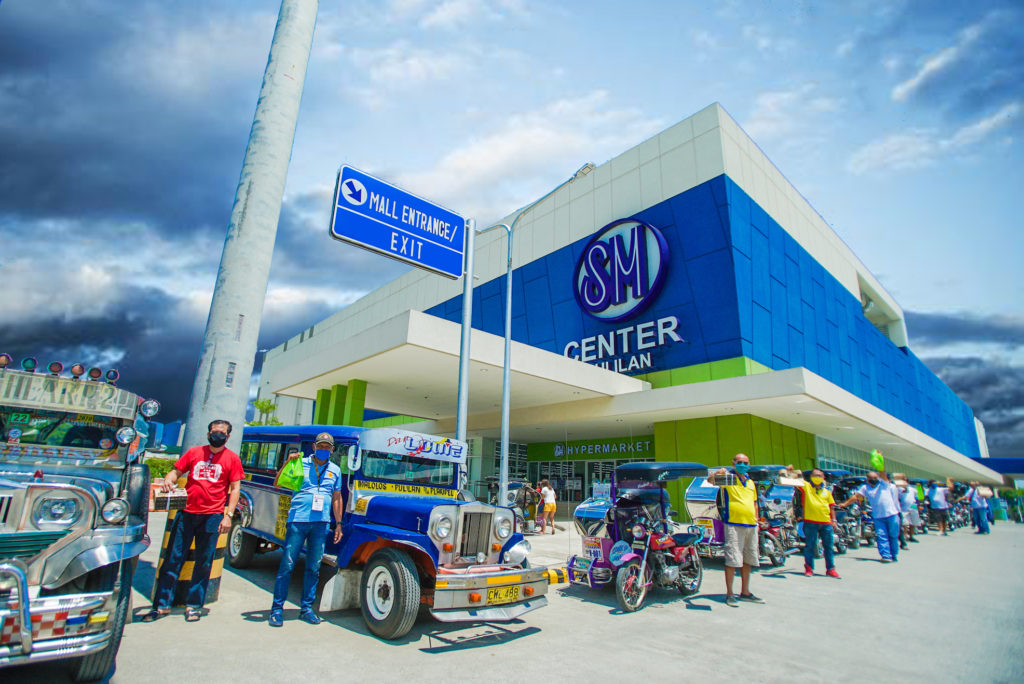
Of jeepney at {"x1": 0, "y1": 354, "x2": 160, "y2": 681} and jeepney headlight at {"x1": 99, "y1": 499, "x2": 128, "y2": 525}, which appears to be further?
jeepney headlight at {"x1": 99, "y1": 499, "x2": 128, "y2": 525}

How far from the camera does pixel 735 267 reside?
2105 cm

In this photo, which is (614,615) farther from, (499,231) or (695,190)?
(499,231)

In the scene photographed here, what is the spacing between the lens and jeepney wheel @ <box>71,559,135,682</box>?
11.6 ft

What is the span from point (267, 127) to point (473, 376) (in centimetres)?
1170

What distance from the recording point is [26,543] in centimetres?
339

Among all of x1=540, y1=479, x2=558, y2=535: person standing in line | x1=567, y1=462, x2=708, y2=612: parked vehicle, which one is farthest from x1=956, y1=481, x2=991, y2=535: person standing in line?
x1=567, y1=462, x2=708, y2=612: parked vehicle

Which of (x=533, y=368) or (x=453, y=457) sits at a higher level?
(x=533, y=368)

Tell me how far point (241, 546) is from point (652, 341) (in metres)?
18.4

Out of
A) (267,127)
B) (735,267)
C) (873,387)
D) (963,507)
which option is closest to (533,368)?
(735,267)

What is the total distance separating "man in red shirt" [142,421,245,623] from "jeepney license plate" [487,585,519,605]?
107 inches

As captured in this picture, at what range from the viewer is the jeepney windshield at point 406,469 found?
640cm

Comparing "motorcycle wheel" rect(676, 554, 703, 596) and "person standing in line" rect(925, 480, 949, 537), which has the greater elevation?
"person standing in line" rect(925, 480, 949, 537)

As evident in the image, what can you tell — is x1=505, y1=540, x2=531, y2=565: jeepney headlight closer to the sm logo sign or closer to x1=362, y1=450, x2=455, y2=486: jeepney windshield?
x1=362, y1=450, x2=455, y2=486: jeepney windshield

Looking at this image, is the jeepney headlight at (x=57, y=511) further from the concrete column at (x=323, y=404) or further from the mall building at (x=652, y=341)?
the concrete column at (x=323, y=404)
